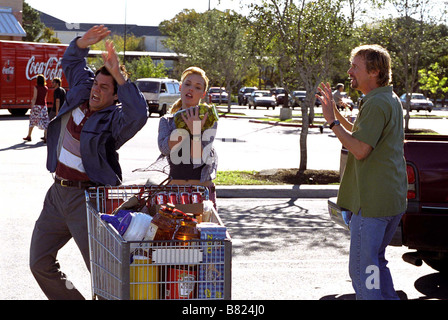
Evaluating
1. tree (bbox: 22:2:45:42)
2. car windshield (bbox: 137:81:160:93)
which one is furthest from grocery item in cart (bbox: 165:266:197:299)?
tree (bbox: 22:2:45:42)

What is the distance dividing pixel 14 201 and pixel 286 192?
442 centimetres

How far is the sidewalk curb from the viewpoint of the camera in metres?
12.0

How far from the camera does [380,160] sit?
4586 millimetres

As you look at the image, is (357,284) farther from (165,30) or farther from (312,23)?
(165,30)

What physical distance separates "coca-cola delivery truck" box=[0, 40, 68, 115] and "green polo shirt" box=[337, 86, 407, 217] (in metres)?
30.5

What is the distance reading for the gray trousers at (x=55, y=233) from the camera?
4852 millimetres

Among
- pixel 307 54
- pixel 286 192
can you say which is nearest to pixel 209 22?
pixel 307 54

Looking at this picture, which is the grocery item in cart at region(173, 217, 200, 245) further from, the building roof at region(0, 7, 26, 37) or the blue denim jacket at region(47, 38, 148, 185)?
the building roof at region(0, 7, 26, 37)

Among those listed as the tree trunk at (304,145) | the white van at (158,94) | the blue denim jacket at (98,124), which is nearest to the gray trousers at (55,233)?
the blue denim jacket at (98,124)

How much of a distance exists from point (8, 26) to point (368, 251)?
46.0m

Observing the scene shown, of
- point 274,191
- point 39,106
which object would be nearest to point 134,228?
point 274,191

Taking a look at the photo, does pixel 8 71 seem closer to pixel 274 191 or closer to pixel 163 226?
pixel 274 191

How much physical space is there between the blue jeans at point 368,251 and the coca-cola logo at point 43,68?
31.7 metres

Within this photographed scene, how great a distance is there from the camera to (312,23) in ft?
47.9
